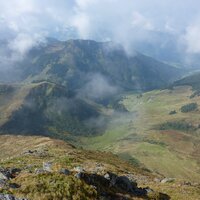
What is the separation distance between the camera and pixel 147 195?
199ft

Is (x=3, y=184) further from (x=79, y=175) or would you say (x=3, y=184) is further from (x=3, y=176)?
(x=79, y=175)

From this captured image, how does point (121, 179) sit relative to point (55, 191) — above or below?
above

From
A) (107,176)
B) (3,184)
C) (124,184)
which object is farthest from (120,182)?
(3,184)

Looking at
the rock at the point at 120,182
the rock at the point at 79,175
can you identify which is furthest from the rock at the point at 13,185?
the rock at the point at 120,182

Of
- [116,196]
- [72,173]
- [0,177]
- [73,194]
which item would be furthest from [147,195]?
[0,177]

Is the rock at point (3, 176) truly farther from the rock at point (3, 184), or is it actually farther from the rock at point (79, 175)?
the rock at point (79, 175)

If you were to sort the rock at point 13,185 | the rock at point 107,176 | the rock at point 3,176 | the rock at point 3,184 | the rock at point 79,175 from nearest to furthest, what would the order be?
the rock at point 3,184 < the rock at point 13,185 < the rock at point 3,176 < the rock at point 79,175 < the rock at point 107,176

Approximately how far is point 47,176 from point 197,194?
140ft

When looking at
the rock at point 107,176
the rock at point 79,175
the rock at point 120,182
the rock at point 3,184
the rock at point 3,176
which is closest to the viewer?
the rock at point 3,184

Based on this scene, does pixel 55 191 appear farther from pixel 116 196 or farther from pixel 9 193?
pixel 116 196

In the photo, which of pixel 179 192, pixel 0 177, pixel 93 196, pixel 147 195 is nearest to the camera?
pixel 93 196

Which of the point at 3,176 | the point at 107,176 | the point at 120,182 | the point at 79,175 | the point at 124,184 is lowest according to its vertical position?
the point at 3,176

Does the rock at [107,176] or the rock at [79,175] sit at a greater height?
the rock at [107,176]

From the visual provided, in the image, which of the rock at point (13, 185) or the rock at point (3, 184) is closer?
the rock at point (3, 184)
